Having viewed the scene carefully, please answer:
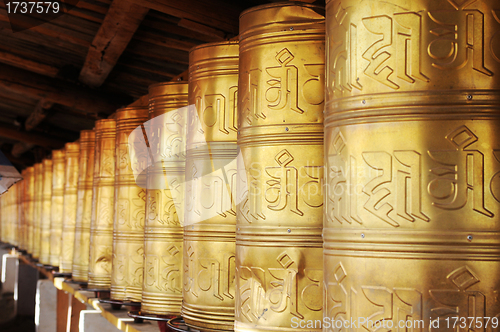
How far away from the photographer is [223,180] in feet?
8.95

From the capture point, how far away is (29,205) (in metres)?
9.58

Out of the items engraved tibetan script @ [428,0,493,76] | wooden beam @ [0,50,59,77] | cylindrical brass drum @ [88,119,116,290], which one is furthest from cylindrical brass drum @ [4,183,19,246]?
engraved tibetan script @ [428,0,493,76]

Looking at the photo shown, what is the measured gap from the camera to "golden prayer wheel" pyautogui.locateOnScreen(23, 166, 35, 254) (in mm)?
9297

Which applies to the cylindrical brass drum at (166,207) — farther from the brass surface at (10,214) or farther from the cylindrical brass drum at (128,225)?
the brass surface at (10,214)

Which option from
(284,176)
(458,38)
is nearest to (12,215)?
(284,176)

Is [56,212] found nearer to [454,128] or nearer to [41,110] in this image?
[41,110]

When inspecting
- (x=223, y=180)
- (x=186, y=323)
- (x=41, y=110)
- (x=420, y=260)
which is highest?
(x=41, y=110)

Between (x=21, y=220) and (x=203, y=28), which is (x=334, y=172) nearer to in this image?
(x=203, y=28)

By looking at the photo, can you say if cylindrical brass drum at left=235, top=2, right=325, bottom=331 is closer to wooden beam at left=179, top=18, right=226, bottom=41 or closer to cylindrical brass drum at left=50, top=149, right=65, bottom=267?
wooden beam at left=179, top=18, right=226, bottom=41

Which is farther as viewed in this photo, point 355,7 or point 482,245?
point 355,7

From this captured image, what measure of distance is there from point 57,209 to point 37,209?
167 centimetres

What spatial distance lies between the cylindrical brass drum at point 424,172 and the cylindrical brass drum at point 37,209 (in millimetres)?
7134

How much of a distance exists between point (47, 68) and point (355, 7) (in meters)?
5.01

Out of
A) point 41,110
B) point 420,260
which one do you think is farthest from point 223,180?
point 41,110
